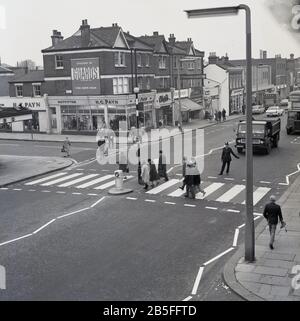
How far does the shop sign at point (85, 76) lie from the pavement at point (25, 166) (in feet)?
45.7

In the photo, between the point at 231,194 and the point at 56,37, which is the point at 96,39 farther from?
the point at 231,194

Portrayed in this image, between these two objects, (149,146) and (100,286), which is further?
(149,146)

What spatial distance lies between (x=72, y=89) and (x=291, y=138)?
21188 mm

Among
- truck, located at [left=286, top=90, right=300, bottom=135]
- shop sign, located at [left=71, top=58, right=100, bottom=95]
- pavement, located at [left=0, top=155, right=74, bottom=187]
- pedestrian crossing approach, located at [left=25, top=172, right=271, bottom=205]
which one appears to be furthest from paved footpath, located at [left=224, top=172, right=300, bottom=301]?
shop sign, located at [left=71, top=58, right=100, bottom=95]

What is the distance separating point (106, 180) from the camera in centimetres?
2475

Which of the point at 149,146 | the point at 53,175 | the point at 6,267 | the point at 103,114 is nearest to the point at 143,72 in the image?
the point at 103,114

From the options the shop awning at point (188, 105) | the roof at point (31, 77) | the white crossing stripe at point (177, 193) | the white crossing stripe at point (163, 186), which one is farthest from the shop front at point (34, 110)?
the white crossing stripe at point (177, 193)

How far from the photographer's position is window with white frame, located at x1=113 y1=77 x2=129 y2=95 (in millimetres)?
46491

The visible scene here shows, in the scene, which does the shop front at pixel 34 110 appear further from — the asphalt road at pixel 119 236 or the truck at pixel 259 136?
the asphalt road at pixel 119 236

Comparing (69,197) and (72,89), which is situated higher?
(72,89)

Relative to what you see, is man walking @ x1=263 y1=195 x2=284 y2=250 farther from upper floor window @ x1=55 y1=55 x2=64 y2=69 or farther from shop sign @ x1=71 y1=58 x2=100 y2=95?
upper floor window @ x1=55 y1=55 x2=64 y2=69

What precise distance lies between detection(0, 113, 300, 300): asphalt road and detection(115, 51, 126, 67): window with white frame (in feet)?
73.5

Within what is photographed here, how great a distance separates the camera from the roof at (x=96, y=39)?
45.7m

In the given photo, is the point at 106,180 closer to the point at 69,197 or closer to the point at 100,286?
the point at 69,197
